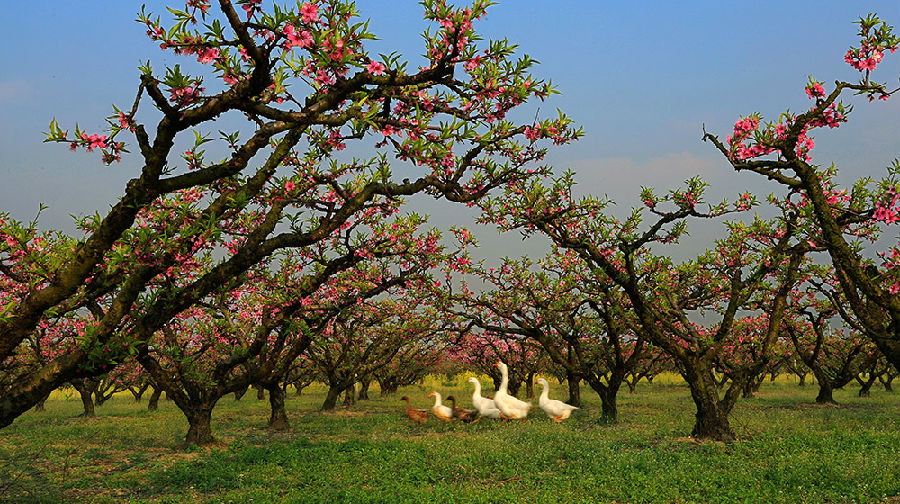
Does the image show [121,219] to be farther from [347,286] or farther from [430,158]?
[347,286]

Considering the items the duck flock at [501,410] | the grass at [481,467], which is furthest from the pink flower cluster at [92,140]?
the duck flock at [501,410]

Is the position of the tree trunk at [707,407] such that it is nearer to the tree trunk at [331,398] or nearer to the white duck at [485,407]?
the white duck at [485,407]

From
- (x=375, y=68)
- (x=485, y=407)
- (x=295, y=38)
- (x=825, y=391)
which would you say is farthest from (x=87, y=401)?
(x=825, y=391)

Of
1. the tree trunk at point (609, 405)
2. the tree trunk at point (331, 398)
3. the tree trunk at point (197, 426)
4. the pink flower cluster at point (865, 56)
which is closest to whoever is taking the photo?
the pink flower cluster at point (865, 56)

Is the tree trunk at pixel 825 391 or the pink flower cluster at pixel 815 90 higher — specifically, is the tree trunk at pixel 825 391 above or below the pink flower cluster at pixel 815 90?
below

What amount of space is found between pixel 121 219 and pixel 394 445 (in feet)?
38.4

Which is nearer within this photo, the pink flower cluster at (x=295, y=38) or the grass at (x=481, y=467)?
the pink flower cluster at (x=295, y=38)

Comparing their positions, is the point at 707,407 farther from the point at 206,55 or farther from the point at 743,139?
the point at 206,55

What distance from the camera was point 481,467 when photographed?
13148 millimetres

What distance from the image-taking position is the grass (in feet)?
34.4

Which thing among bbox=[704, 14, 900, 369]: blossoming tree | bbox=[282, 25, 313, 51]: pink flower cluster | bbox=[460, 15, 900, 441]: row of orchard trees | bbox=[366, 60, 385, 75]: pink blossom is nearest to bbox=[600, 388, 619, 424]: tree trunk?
bbox=[460, 15, 900, 441]: row of orchard trees

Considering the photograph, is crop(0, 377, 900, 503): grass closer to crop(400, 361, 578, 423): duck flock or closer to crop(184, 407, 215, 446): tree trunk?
crop(184, 407, 215, 446): tree trunk

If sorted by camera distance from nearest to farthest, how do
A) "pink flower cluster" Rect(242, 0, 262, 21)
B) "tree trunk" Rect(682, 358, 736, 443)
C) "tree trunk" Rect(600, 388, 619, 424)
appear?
"pink flower cluster" Rect(242, 0, 262, 21), "tree trunk" Rect(682, 358, 736, 443), "tree trunk" Rect(600, 388, 619, 424)

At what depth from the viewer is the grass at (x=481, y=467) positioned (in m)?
10.5
